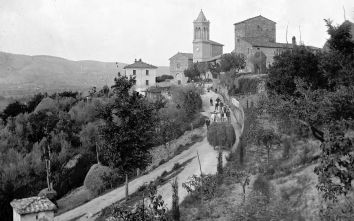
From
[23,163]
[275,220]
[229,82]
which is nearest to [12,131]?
[23,163]

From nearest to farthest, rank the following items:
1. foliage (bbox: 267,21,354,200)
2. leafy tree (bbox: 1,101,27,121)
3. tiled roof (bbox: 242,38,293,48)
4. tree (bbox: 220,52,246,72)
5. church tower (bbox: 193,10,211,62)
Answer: foliage (bbox: 267,21,354,200), leafy tree (bbox: 1,101,27,121), tree (bbox: 220,52,246,72), tiled roof (bbox: 242,38,293,48), church tower (bbox: 193,10,211,62)

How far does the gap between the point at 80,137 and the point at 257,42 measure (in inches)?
1353

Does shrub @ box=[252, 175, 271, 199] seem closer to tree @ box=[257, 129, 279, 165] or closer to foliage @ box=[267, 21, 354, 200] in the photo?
tree @ box=[257, 129, 279, 165]

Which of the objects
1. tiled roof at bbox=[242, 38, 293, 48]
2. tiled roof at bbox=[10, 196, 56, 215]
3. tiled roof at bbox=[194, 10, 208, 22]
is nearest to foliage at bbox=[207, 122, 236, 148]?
tiled roof at bbox=[10, 196, 56, 215]

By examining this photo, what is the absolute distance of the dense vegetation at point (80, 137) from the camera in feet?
74.0

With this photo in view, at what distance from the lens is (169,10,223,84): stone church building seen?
88.6 m

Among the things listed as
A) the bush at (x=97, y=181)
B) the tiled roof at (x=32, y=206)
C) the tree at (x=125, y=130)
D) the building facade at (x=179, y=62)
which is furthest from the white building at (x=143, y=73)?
the tiled roof at (x=32, y=206)

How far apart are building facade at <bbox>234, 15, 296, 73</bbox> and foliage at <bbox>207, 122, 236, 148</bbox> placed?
28062mm

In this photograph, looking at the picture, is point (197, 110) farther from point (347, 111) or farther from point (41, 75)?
point (41, 75)

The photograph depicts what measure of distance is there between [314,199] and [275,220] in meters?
1.83

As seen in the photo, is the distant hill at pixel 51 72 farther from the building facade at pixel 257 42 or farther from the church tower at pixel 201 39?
the building facade at pixel 257 42

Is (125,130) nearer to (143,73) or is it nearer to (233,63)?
(233,63)

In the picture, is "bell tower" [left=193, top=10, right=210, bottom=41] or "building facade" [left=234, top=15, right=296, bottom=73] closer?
"building facade" [left=234, top=15, right=296, bottom=73]

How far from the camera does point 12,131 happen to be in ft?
144
